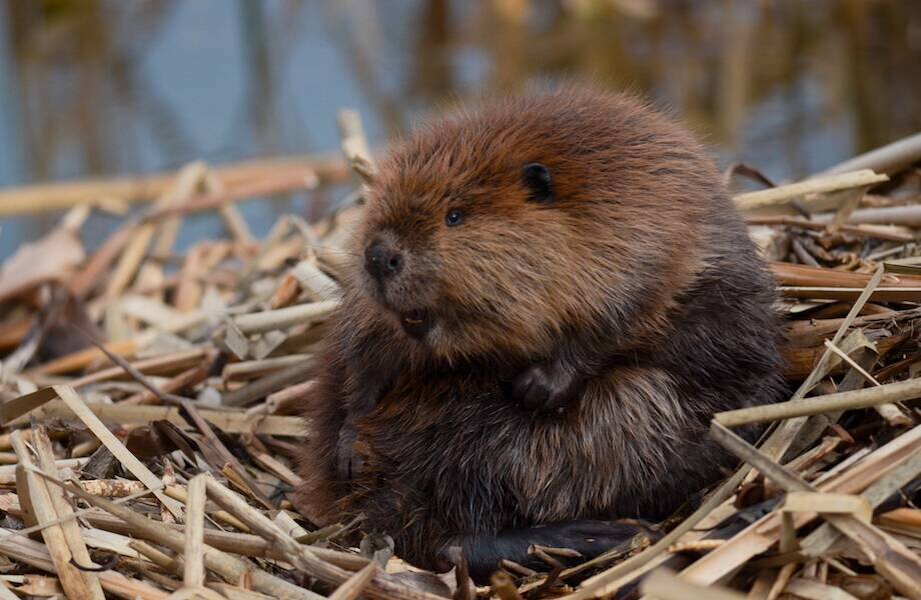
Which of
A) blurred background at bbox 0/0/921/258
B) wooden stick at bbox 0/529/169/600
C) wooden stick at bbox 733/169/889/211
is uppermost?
wooden stick at bbox 733/169/889/211

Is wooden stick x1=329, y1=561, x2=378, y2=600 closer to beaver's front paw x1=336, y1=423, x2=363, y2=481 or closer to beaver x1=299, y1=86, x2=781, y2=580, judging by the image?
beaver x1=299, y1=86, x2=781, y2=580

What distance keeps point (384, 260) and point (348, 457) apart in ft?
1.72

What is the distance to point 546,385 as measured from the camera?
254cm

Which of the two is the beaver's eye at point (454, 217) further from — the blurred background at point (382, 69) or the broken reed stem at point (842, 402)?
the blurred background at point (382, 69)

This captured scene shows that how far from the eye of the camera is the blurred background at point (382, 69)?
30.0ft

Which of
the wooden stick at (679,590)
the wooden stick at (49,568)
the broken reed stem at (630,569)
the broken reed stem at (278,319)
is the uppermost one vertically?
the wooden stick at (679,590)

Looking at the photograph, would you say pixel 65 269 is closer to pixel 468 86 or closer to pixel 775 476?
pixel 775 476

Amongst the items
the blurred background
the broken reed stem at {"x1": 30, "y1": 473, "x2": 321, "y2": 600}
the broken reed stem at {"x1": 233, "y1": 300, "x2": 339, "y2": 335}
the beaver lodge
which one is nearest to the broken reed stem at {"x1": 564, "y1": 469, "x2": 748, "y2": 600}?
the beaver lodge

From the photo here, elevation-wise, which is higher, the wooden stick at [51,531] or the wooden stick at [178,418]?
the wooden stick at [51,531]

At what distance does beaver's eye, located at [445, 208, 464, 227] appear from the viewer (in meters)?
2.49

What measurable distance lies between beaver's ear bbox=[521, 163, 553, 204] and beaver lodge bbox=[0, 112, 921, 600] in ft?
1.92

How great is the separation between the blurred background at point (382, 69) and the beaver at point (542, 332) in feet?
18.1

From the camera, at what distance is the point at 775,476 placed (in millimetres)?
2174

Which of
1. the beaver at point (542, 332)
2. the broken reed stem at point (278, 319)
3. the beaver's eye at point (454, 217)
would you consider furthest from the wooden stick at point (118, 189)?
the beaver's eye at point (454, 217)
